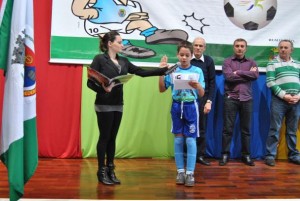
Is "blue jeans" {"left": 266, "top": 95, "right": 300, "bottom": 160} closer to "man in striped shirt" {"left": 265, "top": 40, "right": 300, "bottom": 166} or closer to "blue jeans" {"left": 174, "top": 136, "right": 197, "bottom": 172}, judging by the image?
"man in striped shirt" {"left": 265, "top": 40, "right": 300, "bottom": 166}

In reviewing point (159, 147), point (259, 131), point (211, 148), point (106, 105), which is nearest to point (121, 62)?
point (106, 105)

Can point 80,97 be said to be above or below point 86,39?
below

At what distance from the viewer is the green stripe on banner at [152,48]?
434 centimetres

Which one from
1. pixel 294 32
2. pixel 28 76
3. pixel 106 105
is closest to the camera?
pixel 28 76

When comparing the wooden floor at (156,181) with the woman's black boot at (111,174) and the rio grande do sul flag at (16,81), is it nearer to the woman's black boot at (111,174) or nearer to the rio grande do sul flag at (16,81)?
the woman's black boot at (111,174)

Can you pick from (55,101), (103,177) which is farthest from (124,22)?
(103,177)

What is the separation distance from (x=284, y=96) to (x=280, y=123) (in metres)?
0.32

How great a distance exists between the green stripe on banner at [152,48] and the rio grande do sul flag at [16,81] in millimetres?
1804

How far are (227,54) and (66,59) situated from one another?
1787 mm

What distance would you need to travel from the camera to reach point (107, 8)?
4.36m

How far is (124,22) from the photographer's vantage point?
439 cm

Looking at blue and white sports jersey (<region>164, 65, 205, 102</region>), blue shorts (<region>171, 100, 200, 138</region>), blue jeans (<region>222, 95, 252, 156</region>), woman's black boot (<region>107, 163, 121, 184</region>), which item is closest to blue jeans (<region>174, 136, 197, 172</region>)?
blue shorts (<region>171, 100, 200, 138</region>)

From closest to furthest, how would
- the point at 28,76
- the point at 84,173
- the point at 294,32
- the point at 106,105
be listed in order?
1. the point at 28,76
2. the point at 106,105
3. the point at 84,173
4. the point at 294,32

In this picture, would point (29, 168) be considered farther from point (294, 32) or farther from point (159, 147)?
point (294, 32)
